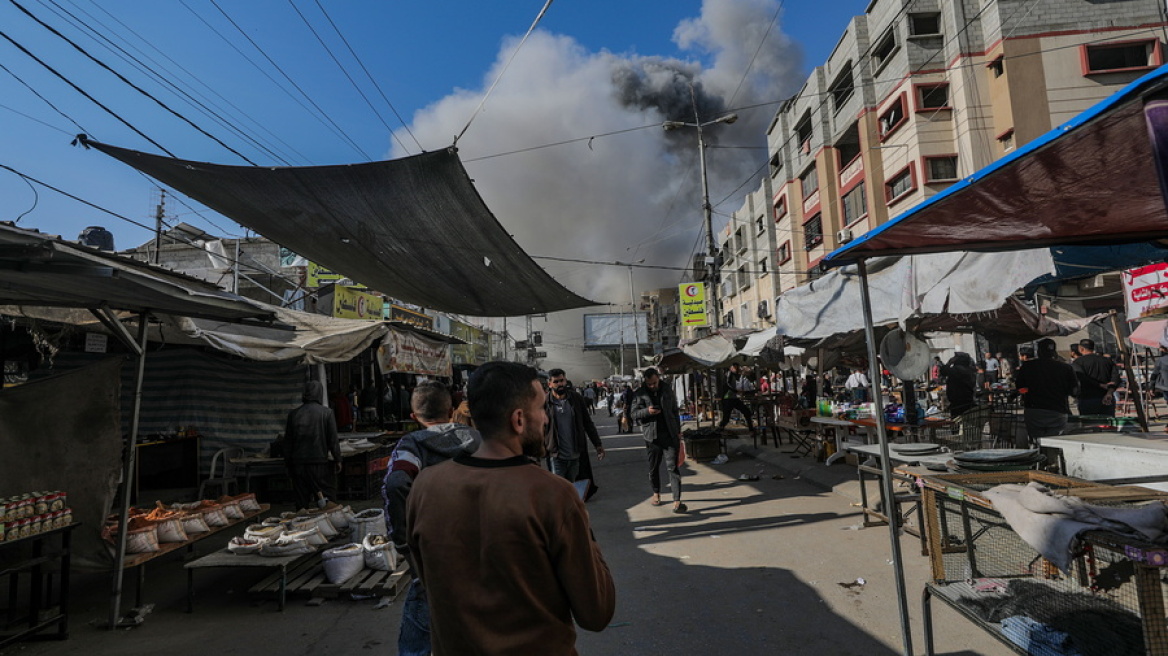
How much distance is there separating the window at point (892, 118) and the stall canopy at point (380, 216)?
19363mm

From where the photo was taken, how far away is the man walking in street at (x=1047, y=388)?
22.3ft

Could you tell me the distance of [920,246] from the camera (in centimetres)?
325

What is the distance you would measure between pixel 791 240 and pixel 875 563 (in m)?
30.7

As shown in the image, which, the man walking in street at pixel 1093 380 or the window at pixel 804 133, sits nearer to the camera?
the man walking in street at pixel 1093 380

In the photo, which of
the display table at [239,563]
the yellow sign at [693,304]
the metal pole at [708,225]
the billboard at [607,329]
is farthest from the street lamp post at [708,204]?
the billboard at [607,329]

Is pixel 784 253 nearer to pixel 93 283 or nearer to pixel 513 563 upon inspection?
pixel 93 283

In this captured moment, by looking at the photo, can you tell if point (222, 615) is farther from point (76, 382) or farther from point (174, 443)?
point (174, 443)

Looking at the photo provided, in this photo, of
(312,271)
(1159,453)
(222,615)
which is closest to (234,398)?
(222,615)

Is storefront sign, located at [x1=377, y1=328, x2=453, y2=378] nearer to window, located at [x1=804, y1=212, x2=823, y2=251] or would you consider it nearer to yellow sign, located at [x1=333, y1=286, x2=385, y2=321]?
yellow sign, located at [x1=333, y1=286, x2=385, y2=321]

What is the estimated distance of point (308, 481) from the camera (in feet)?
Result: 22.6

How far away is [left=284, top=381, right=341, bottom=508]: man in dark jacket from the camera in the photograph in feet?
22.0

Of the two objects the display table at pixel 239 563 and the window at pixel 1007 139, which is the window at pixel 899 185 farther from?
the display table at pixel 239 563

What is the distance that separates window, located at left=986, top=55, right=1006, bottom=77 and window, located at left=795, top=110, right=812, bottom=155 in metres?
10.3

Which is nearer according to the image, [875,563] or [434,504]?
[434,504]
